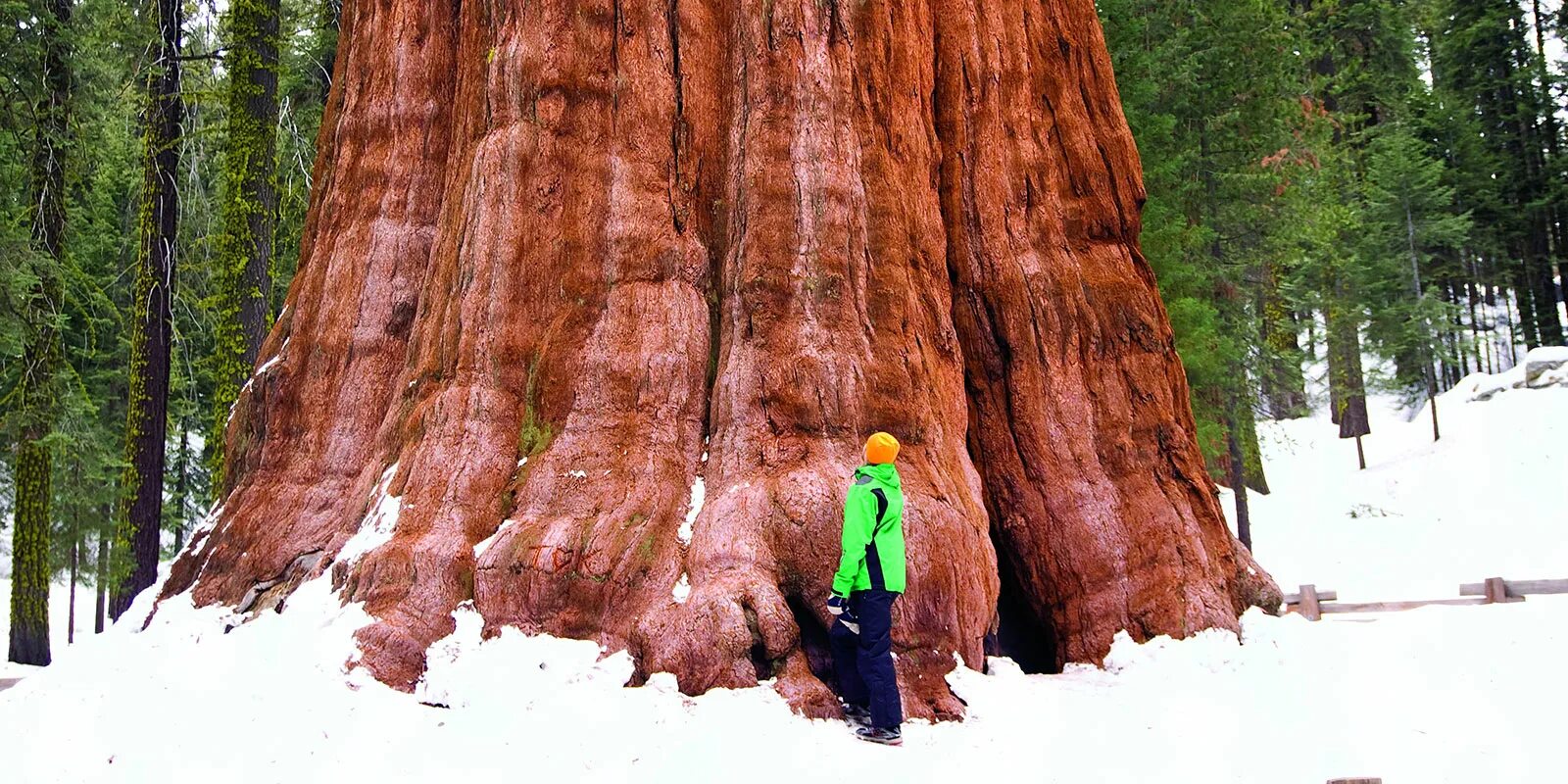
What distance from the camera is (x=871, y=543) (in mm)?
5852

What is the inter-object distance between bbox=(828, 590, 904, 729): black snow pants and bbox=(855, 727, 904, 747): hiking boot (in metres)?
0.03

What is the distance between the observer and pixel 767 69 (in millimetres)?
7770

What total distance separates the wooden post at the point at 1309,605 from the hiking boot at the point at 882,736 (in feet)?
24.5

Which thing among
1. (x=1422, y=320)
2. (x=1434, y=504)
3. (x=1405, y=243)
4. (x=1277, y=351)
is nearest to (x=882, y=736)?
(x=1277, y=351)

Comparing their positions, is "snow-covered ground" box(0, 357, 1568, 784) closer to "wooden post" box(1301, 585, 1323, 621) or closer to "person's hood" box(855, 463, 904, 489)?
"person's hood" box(855, 463, 904, 489)

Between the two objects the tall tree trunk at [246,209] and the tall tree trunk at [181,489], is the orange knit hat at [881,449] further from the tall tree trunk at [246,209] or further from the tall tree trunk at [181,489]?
the tall tree trunk at [181,489]

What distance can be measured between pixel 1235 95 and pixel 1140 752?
13.8 m

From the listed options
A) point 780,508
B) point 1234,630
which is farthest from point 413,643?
point 1234,630

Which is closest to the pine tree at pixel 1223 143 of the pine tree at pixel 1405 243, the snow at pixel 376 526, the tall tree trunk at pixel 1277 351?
the tall tree trunk at pixel 1277 351

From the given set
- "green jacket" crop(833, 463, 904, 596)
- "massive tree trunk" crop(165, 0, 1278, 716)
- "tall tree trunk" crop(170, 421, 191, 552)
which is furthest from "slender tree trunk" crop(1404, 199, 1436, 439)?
"tall tree trunk" crop(170, 421, 191, 552)

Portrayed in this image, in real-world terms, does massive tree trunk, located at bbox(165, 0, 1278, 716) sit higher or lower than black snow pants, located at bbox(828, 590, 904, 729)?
higher

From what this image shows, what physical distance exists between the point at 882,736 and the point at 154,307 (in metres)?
12.1

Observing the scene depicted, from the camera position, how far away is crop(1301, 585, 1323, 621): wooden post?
449 inches

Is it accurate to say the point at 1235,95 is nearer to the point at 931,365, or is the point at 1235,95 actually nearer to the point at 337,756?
the point at 931,365
